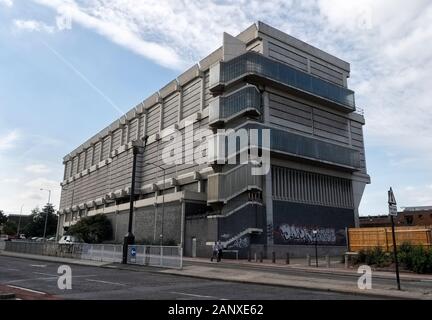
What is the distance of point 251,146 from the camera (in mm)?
49781

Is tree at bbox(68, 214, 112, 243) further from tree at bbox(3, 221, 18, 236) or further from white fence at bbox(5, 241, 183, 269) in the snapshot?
tree at bbox(3, 221, 18, 236)

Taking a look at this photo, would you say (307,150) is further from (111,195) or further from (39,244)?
(111,195)

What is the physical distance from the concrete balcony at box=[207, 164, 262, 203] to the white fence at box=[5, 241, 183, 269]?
1728cm

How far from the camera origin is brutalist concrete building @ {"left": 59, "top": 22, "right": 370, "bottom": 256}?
4938 centimetres

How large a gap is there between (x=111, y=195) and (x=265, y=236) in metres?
40.5

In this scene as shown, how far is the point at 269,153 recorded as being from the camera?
168 ft

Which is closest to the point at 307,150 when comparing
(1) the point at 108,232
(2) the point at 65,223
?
(1) the point at 108,232

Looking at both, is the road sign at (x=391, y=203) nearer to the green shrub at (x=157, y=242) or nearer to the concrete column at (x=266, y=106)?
the concrete column at (x=266, y=106)

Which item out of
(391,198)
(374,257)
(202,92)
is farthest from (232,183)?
(391,198)

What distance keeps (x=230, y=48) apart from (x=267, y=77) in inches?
265

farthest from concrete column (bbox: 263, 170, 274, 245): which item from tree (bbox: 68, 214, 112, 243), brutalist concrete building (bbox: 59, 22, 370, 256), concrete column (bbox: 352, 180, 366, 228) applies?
tree (bbox: 68, 214, 112, 243)

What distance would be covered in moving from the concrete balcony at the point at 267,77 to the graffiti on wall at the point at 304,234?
18.1 metres

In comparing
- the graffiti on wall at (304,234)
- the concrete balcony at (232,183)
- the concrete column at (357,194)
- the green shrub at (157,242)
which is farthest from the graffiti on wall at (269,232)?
the concrete column at (357,194)
